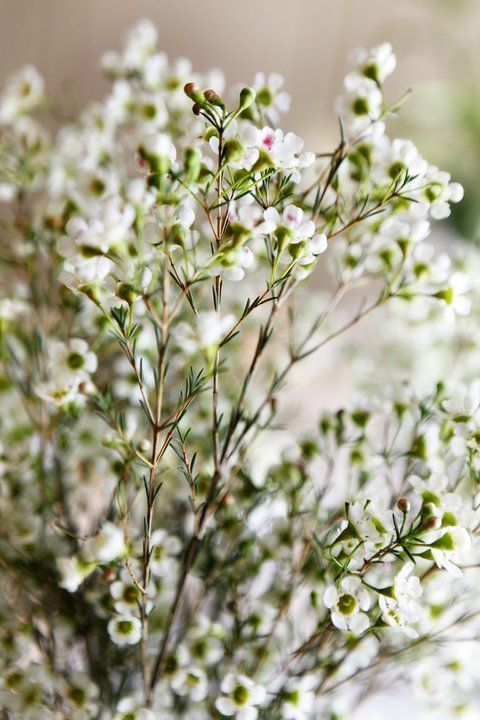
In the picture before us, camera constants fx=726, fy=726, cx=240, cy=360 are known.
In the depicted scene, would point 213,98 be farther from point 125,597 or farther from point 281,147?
point 125,597

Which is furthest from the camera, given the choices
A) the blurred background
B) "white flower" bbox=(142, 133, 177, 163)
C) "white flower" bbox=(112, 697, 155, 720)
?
the blurred background

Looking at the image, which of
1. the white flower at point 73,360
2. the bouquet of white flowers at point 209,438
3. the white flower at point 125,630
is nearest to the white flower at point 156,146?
the bouquet of white flowers at point 209,438

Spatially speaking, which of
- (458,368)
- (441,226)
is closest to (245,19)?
(441,226)

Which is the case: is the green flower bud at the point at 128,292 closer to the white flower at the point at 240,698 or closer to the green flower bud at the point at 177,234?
the green flower bud at the point at 177,234

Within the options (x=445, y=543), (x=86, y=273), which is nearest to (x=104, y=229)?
(x=86, y=273)

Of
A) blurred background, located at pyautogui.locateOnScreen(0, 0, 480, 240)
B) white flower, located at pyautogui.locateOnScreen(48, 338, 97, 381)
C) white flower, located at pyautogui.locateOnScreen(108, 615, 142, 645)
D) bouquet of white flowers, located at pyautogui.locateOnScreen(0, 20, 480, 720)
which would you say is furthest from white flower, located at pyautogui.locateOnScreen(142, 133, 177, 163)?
blurred background, located at pyautogui.locateOnScreen(0, 0, 480, 240)

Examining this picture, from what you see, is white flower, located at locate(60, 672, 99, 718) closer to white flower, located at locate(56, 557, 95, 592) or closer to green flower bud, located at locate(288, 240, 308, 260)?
white flower, located at locate(56, 557, 95, 592)

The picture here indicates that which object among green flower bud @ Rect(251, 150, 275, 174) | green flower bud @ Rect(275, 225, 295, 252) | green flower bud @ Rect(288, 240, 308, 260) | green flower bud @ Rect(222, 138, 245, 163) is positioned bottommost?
green flower bud @ Rect(275, 225, 295, 252)

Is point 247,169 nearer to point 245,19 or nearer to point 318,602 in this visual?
point 318,602
